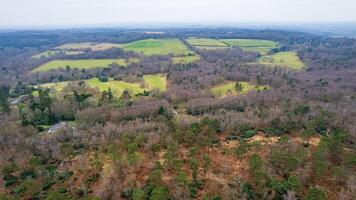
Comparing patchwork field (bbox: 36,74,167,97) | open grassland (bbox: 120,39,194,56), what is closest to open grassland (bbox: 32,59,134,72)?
open grassland (bbox: 120,39,194,56)

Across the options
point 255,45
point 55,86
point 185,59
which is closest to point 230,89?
point 185,59

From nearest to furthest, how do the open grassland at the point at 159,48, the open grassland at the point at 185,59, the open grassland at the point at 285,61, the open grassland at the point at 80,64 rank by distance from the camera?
the open grassland at the point at 285,61 < the open grassland at the point at 80,64 < the open grassland at the point at 185,59 < the open grassland at the point at 159,48

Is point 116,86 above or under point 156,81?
above

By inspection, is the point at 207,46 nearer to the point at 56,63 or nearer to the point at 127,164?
the point at 56,63

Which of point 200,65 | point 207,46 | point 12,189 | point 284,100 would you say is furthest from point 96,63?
point 12,189

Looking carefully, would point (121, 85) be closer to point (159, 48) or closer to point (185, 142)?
point (185, 142)

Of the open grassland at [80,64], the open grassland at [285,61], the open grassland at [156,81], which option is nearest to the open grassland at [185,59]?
the open grassland at [80,64]

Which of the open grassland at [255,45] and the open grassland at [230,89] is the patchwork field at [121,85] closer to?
the open grassland at [230,89]
